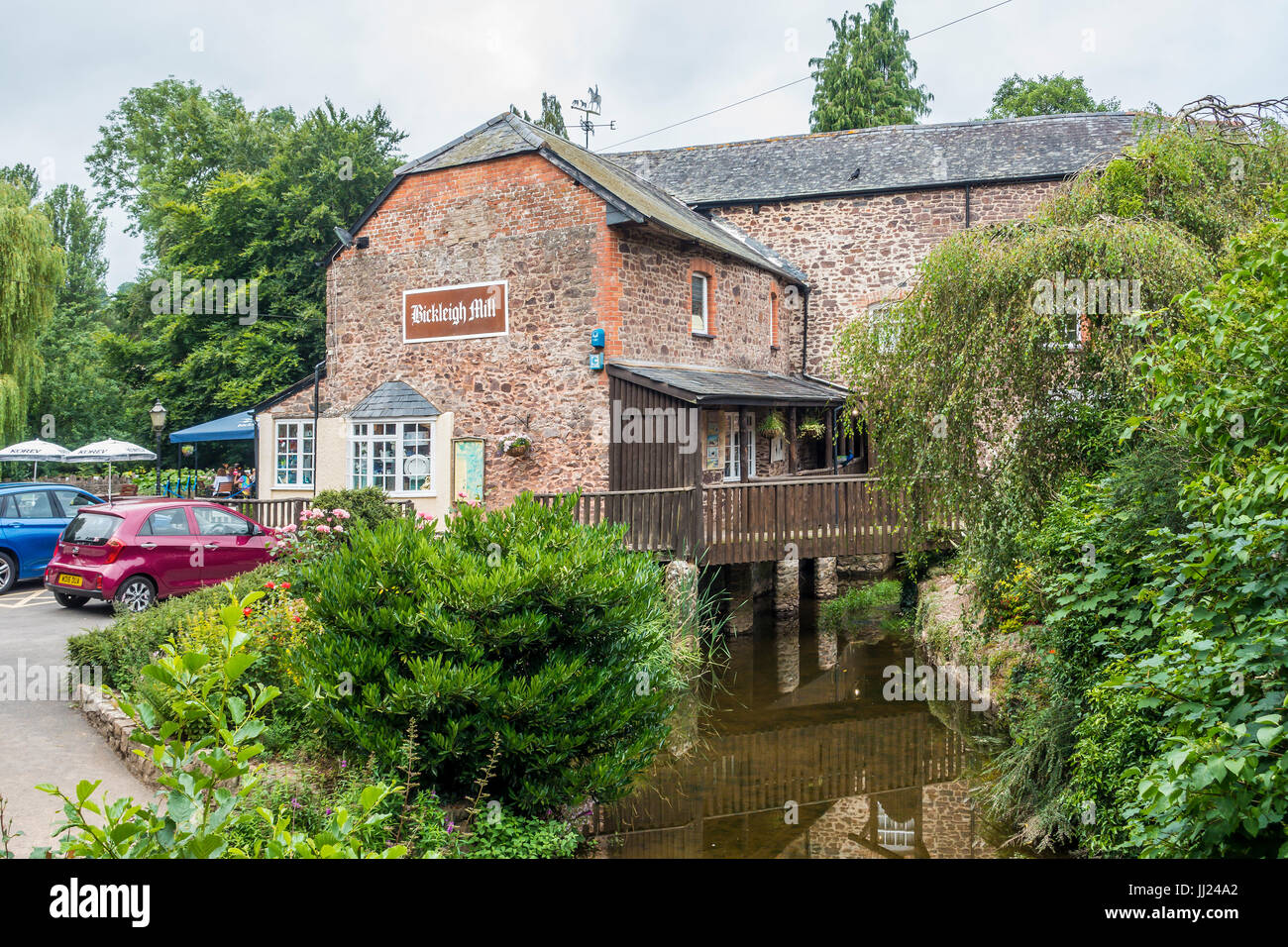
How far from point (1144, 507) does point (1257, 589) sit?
110 inches

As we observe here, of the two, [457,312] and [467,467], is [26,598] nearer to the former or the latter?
[467,467]

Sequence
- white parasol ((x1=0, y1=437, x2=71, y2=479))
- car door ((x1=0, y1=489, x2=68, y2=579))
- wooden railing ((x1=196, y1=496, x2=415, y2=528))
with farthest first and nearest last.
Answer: white parasol ((x1=0, y1=437, x2=71, y2=479))
wooden railing ((x1=196, y1=496, x2=415, y2=528))
car door ((x1=0, y1=489, x2=68, y2=579))

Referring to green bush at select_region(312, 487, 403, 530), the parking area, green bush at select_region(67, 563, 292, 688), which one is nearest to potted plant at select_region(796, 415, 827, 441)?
green bush at select_region(312, 487, 403, 530)

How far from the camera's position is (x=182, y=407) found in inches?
1121

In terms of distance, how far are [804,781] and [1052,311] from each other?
192 inches

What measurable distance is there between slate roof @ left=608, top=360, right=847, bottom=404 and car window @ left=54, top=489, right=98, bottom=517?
27.0 ft

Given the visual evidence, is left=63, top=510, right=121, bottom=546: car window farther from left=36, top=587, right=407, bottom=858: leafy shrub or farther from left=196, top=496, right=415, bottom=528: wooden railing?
left=36, top=587, right=407, bottom=858: leafy shrub

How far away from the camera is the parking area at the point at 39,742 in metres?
5.67

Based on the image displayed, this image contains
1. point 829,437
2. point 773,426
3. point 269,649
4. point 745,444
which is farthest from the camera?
point 829,437

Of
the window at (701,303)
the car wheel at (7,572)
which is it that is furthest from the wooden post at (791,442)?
the car wheel at (7,572)

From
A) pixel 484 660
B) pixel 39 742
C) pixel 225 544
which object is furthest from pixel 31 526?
pixel 484 660

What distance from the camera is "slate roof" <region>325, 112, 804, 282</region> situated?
51.7ft

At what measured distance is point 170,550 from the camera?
11.9 m

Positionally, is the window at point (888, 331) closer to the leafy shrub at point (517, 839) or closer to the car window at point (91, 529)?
the leafy shrub at point (517, 839)
